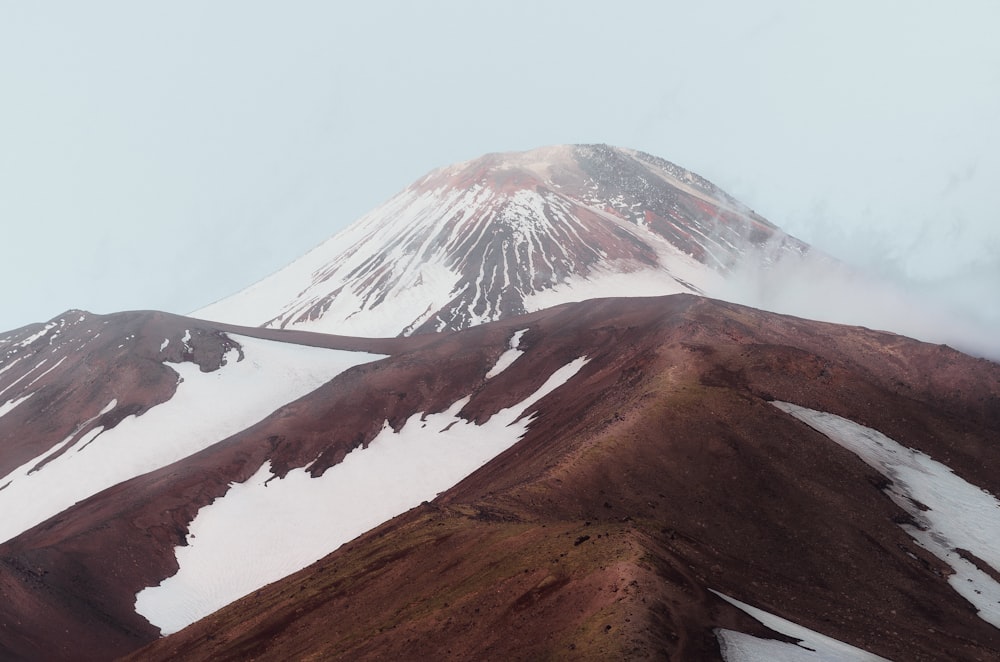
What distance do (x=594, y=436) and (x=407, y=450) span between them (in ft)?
111

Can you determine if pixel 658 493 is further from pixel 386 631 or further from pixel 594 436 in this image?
pixel 386 631

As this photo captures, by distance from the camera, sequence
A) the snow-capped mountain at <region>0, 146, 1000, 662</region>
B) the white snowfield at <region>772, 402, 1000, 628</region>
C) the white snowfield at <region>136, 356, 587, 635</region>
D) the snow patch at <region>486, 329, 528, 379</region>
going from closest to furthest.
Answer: the snow-capped mountain at <region>0, 146, 1000, 662</region> < the white snowfield at <region>772, 402, 1000, 628</region> < the white snowfield at <region>136, 356, 587, 635</region> < the snow patch at <region>486, 329, 528, 379</region>

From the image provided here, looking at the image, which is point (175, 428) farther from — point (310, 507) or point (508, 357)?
point (508, 357)

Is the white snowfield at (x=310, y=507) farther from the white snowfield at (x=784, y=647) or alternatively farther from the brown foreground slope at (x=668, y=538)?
the white snowfield at (x=784, y=647)

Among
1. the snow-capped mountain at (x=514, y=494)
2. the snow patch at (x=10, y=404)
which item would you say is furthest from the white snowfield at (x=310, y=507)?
the snow patch at (x=10, y=404)

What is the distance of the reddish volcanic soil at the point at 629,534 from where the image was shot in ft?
85.9

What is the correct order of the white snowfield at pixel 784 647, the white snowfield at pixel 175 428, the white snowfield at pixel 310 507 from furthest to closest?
1. the white snowfield at pixel 175 428
2. the white snowfield at pixel 310 507
3. the white snowfield at pixel 784 647

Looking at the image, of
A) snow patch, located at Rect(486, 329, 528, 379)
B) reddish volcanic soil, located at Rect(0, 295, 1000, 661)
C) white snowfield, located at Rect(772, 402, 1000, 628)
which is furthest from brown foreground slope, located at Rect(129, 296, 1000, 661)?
snow patch, located at Rect(486, 329, 528, 379)

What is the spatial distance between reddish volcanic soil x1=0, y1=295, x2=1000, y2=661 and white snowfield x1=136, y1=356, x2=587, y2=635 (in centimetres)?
203

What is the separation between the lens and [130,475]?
3337 inches

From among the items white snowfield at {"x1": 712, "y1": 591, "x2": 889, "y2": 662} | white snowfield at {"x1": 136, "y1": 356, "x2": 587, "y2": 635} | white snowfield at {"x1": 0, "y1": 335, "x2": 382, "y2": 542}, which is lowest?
white snowfield at {"x1": 136, "y1": 356, "x2": 587, "y2": 635}

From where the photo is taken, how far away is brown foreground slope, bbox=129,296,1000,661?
83.1ft

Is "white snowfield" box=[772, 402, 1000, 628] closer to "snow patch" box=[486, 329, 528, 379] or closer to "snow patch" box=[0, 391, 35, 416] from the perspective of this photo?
"snow patch" box=[486, 329, 528, 379]

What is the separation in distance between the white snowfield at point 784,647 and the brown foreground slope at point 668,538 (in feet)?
1.93
